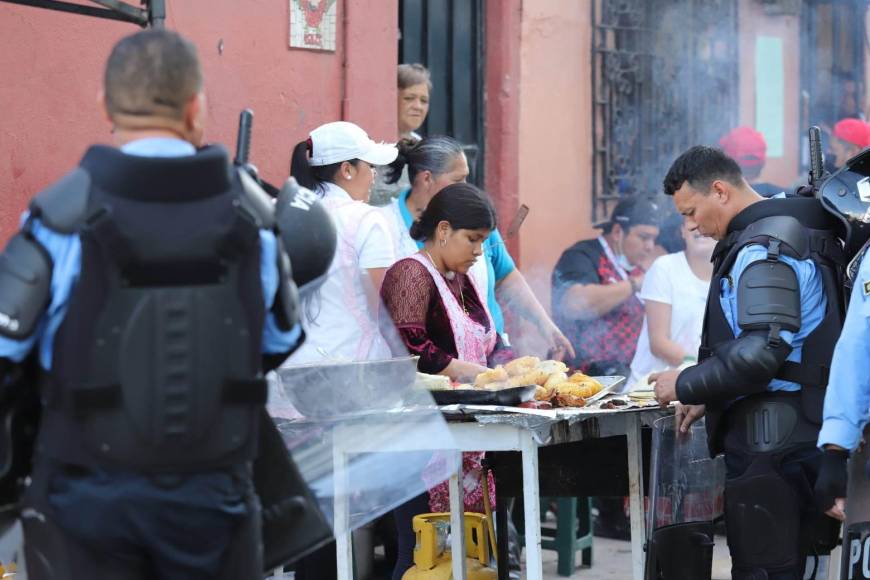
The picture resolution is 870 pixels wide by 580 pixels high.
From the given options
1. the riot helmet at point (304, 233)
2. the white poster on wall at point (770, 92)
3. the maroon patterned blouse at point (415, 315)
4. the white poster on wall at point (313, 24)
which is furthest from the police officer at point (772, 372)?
the white poster on wall at point (770, 92)

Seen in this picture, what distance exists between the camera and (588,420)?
5.49m

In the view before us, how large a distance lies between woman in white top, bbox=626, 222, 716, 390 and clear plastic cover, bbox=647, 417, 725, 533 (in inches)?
77.7

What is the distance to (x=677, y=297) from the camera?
25.5 ft

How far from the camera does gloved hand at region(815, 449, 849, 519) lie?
4.38m

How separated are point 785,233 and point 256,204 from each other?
232 cm

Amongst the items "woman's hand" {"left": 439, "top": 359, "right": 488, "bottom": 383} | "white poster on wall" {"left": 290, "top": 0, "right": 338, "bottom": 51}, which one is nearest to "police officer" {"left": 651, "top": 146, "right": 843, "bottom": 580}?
"woman's hand" {"left": 439, "top": 359, "right": 488, "bottom": 383}

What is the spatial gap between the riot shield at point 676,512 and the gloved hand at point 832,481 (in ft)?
3.31

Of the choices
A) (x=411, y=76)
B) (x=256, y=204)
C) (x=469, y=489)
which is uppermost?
(x=411, y=76)

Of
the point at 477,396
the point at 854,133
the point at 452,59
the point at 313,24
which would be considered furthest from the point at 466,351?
the point at 854,133

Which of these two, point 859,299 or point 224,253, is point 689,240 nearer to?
point 859,299

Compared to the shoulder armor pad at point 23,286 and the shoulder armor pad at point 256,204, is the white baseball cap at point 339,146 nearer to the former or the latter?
the shoulder armor pad at point 256,204

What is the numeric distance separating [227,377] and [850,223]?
256cm

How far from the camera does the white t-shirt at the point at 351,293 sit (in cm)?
565

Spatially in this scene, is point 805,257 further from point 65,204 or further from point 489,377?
point 65,204
